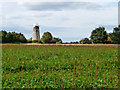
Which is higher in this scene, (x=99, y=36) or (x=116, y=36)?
(x=99, y=36)

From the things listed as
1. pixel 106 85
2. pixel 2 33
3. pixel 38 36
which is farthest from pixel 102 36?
pixel 106 85

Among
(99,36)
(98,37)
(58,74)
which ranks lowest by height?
(58,74)

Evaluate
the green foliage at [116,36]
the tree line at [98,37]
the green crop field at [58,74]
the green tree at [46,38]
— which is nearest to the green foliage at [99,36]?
the tree line at [98,37]

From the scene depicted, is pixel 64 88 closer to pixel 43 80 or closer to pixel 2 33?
pixel 43 80

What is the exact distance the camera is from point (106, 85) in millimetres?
10188

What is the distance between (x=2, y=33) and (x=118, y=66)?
52.3 meters

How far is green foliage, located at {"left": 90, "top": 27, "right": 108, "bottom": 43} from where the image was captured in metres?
65.7

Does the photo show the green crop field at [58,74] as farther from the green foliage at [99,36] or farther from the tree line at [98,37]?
the green foliage at [99,36]

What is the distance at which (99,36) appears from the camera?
6606 cm

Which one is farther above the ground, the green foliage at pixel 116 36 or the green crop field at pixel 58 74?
the green foliage at pixel 116 36

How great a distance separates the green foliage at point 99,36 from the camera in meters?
65.7

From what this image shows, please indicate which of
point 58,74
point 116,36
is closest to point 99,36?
point 116,36

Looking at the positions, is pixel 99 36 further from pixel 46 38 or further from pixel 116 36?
pixel 46 38

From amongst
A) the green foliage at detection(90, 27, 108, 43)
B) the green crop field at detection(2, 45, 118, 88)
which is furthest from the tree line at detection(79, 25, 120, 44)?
the green crop field at detection(2, 45, 118, 88)
